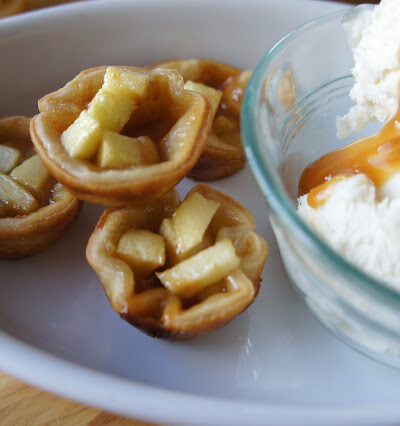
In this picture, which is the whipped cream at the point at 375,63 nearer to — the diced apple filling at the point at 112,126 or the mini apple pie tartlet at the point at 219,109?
the mini apple pie tartlet at the point at 219,109

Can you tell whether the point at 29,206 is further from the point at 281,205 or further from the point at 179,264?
the point at 281,205

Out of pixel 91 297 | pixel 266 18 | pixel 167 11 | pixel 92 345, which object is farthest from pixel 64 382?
pixel 266 18

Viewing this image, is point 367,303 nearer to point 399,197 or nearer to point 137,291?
point 399,197

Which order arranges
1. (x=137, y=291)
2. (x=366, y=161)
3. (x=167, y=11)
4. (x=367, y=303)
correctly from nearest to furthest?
(x=367, y=303)
(x=137, y=291)
(x=366, y=161)
(x=167, y=11)

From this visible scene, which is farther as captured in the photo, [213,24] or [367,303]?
[213,24]

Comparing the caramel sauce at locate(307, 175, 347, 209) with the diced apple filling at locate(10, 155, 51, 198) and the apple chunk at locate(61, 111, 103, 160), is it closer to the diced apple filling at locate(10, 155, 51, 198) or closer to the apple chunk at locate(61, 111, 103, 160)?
the apple chunk at locate(61, 111, 103, 160)
